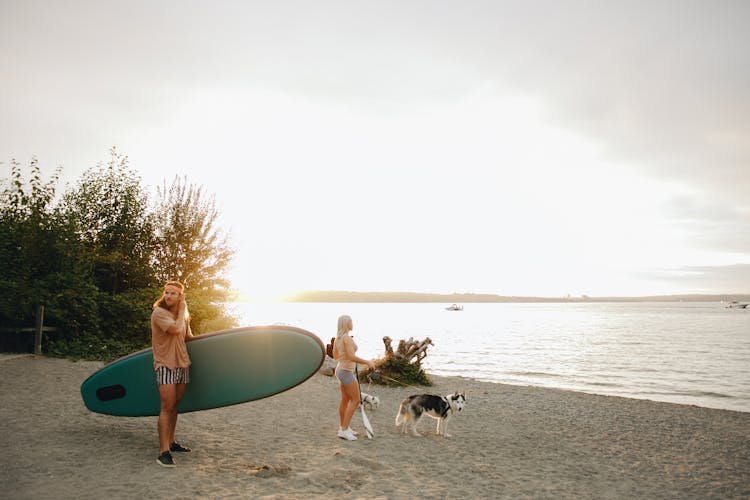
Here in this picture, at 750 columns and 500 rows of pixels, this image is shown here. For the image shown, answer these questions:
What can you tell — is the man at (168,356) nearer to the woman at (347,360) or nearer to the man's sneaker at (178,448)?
the man's sneaker at (178,448)

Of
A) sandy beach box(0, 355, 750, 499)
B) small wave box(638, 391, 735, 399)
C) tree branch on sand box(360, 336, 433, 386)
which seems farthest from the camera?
small wave box(638, 391, 735, 399)

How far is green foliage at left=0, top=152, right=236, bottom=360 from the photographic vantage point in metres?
12.3

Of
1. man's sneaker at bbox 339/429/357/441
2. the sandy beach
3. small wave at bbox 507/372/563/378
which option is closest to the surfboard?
the sandy beach

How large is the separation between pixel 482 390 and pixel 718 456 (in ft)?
23.2

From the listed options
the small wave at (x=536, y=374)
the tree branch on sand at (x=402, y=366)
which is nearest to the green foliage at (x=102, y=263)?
the tree branch on sand at (x=402, y=366)

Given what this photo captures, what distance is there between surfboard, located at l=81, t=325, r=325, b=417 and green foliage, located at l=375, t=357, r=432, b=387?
26.7ft

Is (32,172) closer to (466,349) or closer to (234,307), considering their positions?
(234,307)

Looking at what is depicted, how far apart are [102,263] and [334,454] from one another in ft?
41.2

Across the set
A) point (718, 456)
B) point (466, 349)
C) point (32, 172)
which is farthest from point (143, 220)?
point (466, 349)

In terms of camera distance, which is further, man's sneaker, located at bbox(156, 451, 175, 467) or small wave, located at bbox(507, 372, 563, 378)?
small wave, located at bbox(507, 372, 563, 378)

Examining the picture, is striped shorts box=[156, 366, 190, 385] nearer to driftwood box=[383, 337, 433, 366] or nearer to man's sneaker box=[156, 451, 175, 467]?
man's sneaker box=[156, 451, 175, 467]

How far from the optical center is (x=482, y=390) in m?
14.5

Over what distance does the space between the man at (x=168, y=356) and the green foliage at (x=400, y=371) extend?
9510mm

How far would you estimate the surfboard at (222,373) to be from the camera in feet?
20.4
